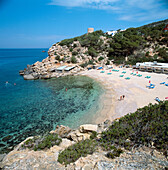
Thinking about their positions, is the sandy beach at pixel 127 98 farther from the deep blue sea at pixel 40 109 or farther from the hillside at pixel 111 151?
the hillside at pixel 111 151

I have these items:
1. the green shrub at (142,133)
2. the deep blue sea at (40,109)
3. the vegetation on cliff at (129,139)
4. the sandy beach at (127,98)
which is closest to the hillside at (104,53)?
the deep blue sea at (40,109)

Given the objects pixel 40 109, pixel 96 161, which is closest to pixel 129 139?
pixel 96 161

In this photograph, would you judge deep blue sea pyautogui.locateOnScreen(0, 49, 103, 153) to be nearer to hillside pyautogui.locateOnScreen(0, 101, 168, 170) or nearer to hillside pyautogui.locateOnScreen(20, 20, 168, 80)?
hillside pyautogui.locateOnScreen(0, 101, 168, 170)

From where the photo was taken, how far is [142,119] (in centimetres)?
822

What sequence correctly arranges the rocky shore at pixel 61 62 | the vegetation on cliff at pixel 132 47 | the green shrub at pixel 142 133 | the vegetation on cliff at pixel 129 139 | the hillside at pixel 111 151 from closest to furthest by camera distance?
the hillside at pixel 111 151
the vegetation on cliff at pixel 129 139
the green shrub at pixel 142 133
the rocky shore at pixel 61 62
the vegetation on cliff at pixel 132 47

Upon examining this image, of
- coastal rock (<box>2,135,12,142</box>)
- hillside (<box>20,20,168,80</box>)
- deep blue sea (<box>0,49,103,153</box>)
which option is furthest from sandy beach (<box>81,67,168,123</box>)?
hillside (<box>20,20,168,80</box>)

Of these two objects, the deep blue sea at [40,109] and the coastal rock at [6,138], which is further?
the deep blue sea at [40,109]

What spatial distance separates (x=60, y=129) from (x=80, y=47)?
142 feet

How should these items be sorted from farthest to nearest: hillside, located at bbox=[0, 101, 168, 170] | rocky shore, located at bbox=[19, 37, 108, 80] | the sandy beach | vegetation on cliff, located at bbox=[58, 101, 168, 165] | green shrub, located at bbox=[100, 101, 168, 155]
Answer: rocky shore, located at bbox=[19, 37, 108, 80]
the sandy beach
green shrub, located at bbox=[100, 101, 168, 155]
vegetation on cliff, located at bbox=[58, 101, 168, 165]
hillside, located at bbox=[0, 101, 168, 170]

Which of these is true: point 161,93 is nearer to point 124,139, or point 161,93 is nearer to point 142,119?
point 142,119

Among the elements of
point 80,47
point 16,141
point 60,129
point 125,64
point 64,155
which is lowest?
point 16,141

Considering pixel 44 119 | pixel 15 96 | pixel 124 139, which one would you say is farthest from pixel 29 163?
pixel 15 96

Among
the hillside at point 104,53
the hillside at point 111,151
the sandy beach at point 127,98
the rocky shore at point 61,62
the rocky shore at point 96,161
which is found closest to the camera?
the rocky shore at point 96,161

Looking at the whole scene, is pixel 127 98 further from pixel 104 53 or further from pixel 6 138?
pixel 104 53
